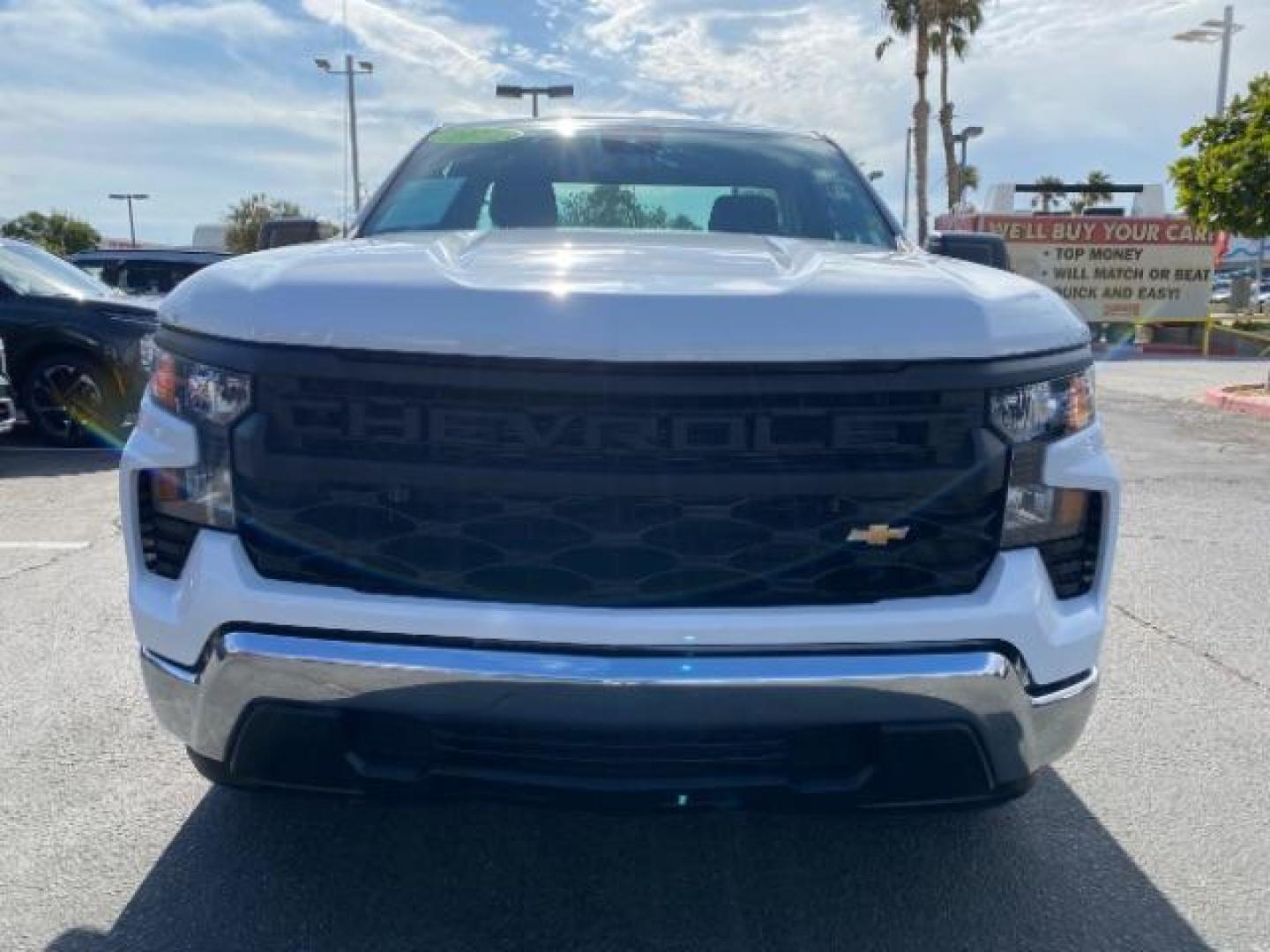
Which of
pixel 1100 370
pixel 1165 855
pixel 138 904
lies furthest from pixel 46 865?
pixel 1100 370

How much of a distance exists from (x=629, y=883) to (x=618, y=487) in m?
1.04

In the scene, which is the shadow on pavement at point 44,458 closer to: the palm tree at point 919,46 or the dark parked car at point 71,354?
the dark parked car at point 71,354

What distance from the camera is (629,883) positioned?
2.38 meters

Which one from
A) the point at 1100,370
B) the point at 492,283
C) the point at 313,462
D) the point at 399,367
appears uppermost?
the point at 492,283

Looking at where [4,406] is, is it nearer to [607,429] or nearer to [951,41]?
[607,429]

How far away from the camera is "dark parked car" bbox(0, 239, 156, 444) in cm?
803

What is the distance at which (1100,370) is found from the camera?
18906 millimetres

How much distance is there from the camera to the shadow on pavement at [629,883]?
2.19 m

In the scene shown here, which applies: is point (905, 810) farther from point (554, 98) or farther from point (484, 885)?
point (554, 98)

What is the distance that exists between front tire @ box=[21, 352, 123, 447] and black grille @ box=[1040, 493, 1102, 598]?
7768mm

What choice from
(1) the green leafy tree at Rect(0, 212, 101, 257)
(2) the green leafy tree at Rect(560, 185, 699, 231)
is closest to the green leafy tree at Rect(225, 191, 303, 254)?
(1) the green leafy tree at Rect(0, 212, 101, 257)

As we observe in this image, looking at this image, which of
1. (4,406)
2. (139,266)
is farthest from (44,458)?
(139,266)

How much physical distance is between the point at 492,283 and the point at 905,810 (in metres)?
1.23

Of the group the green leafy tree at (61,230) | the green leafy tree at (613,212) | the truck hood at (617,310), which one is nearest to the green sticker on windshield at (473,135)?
the green leafy tree at (613,212)
